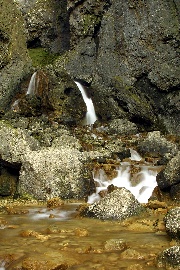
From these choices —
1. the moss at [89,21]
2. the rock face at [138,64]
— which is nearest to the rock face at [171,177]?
the rock face at [138,64]

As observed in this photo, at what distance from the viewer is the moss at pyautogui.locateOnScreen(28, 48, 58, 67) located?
192 feet

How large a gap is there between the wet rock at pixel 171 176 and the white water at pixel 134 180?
2.03m

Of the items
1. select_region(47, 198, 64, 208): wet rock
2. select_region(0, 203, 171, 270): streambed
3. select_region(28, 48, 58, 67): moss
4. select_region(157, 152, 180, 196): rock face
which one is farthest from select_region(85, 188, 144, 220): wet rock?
select_region(28, 48, 58, 67): moss

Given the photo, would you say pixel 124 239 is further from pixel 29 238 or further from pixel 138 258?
pixel 29 238

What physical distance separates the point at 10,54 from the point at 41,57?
21.1 m

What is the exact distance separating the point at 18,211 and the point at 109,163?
1032cm

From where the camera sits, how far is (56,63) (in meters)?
54.5

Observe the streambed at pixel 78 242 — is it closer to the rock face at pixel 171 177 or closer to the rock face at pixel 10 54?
the rock face at pixel 171 177

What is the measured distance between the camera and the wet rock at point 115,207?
1314cm

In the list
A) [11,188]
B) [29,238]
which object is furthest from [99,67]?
[29,238]

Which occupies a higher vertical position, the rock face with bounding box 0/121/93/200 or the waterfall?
the waterfall

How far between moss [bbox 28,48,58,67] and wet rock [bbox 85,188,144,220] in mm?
46458

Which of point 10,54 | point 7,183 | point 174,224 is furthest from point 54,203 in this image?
point 10,54

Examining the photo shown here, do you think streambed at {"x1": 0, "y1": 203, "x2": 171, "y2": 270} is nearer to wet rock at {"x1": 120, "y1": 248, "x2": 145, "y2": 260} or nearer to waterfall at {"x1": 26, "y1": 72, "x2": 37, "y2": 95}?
wet rock at {"x1": 120, "y1": 248, "x2": 145, "y2": 260}
